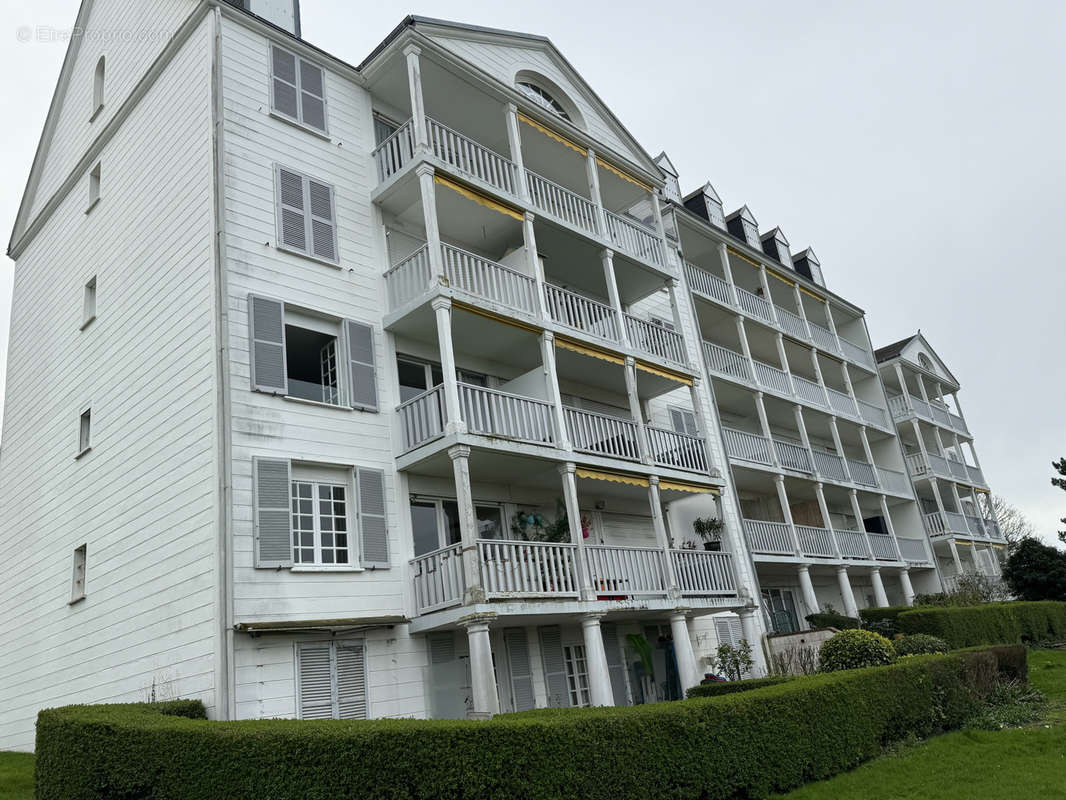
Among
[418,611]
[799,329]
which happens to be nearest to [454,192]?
Answer: [418,611]

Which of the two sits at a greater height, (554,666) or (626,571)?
(626,571)

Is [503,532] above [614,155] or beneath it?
beneath

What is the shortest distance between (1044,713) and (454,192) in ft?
50.6

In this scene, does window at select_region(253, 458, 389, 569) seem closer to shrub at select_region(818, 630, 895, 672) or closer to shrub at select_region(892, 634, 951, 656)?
shrub at select_region(818, 630, 895, 672)

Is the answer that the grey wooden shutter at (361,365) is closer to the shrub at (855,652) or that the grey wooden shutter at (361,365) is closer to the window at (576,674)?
the window at (576,674)

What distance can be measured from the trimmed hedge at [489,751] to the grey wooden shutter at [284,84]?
472 inches

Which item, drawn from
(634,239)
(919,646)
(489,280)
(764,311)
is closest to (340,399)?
(489,280)

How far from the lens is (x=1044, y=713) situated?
14.6 m

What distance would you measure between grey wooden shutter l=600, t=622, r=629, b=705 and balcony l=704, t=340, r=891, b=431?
33.0 ft

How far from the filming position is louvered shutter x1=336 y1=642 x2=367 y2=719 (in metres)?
13.5

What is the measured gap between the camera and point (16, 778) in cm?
1286

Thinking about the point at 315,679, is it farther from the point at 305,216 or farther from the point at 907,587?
the point at 907,587

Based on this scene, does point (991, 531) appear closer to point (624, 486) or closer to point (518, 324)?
point (624, 486)

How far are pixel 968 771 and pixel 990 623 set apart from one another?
1686 cm
